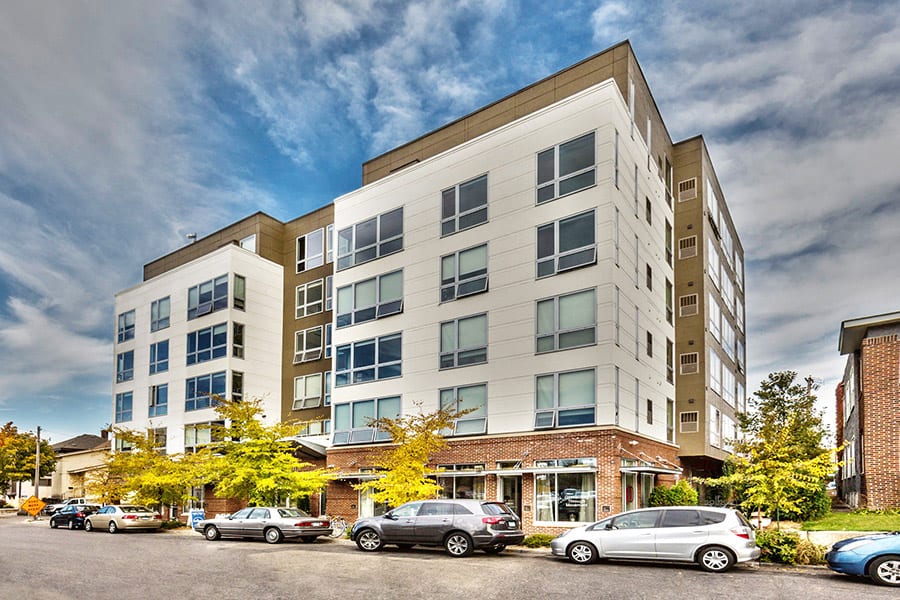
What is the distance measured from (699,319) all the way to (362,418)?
49.9ft

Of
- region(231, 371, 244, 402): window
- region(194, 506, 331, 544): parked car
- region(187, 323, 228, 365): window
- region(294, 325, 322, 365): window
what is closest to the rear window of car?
region(194, 506, 331, 544): parked car

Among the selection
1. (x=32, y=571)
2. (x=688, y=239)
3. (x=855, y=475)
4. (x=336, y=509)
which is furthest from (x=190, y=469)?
(x=855, y=475)

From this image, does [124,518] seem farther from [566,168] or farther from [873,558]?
[873,558]

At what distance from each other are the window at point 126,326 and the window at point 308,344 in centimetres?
1212

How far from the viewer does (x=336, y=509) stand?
99.9 ft

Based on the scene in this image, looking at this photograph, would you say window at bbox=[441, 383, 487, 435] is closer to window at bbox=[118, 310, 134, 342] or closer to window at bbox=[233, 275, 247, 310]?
window at bbox=[233, 275, 247, 310]

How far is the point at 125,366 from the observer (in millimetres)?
44750

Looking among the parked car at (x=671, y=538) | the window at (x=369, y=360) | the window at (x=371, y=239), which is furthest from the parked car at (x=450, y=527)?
the window at (x=371, y=239)

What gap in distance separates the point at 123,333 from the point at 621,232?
32.7m

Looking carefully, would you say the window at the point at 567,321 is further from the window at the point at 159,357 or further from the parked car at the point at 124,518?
the window at the point at 159,357

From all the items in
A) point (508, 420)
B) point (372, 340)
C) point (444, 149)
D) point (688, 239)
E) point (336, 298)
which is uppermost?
point (444, 149)

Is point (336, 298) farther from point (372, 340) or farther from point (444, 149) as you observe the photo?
point (444, 149)

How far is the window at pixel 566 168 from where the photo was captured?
25859 millimetres

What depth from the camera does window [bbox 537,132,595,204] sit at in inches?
1018
